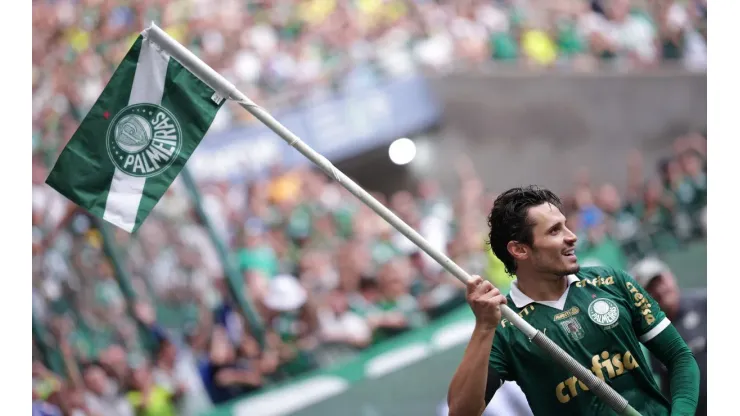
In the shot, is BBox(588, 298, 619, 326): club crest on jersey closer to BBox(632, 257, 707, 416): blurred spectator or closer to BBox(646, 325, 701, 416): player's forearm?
BBox(646, 325, 701, 416): player's forearm

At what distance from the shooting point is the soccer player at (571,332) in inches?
122

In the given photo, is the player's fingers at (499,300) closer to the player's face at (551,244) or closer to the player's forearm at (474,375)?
the player's forearm at (474,375)

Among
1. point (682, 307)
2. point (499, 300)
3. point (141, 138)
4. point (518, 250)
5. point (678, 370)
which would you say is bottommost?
point (678, 370)

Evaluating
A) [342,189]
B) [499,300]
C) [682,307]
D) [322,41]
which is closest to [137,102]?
[499,300]

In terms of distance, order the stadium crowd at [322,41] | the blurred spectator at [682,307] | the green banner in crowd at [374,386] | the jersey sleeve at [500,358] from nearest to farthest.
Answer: the jersey sleeve at [500,358] → the blurred spectator at [682,307] → the green banner in crowd at [374,386] → the stadium crowd at [322,41]

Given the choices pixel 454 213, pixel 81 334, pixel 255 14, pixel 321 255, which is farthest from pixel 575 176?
pixel 81 334

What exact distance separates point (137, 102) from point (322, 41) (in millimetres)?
4431

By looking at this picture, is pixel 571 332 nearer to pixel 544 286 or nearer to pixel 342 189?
pixel 544 286

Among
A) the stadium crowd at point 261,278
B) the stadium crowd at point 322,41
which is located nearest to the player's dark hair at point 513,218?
the stadium crowd at point 261,278

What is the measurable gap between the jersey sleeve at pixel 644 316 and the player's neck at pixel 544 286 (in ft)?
0.67

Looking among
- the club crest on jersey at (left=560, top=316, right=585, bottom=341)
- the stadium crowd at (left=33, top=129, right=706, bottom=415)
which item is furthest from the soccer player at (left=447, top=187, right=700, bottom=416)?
the stadium crowd at (left=33, top=129, right=706, bottom=415)

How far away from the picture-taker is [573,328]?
313 cm

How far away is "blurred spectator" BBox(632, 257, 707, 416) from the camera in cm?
627

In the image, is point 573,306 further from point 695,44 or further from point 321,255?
point 695,44
